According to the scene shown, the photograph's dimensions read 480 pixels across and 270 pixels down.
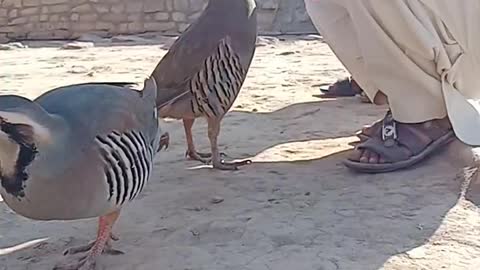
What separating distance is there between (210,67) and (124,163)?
53.9 inches

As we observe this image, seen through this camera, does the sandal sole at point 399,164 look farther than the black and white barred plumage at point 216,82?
No

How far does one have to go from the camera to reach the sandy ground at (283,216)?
3.06 meters

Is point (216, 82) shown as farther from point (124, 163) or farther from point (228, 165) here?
point (124, 163)

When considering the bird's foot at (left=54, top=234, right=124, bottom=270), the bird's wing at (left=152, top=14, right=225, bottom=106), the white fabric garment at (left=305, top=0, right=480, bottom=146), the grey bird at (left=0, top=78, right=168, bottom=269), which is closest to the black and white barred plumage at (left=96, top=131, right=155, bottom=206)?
the grey bird at (left=0, top=78, right=168, bottom=269)

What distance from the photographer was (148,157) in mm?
3150

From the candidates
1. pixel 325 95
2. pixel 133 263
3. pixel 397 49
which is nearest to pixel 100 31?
pixel 325 95

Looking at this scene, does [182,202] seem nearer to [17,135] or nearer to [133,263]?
[133,263]

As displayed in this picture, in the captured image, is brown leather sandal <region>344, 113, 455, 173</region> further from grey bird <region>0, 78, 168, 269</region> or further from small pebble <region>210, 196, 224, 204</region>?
grey bird <region>0, 78, 168, 269</region>

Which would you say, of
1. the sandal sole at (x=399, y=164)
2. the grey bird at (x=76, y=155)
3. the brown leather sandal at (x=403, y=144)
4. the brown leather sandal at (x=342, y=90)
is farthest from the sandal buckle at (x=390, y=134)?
the brown leather sandal at (x=342, y=90)

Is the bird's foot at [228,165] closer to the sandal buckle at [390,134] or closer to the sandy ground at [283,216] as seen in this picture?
the sandy ground at [283,216]

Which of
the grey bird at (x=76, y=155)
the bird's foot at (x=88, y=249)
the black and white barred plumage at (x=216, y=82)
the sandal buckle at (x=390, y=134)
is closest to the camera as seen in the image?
the grey bird at (x=76, y=155)

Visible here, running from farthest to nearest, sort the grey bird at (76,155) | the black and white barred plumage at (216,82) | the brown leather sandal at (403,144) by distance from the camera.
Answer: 1. the black and white barred plumage at (216,82)
2. the brown leather sandal at (403,144)
3. the grey bird at (76,155)

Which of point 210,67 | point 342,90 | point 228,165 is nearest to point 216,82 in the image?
point 210,67

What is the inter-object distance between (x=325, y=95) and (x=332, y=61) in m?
2.18
